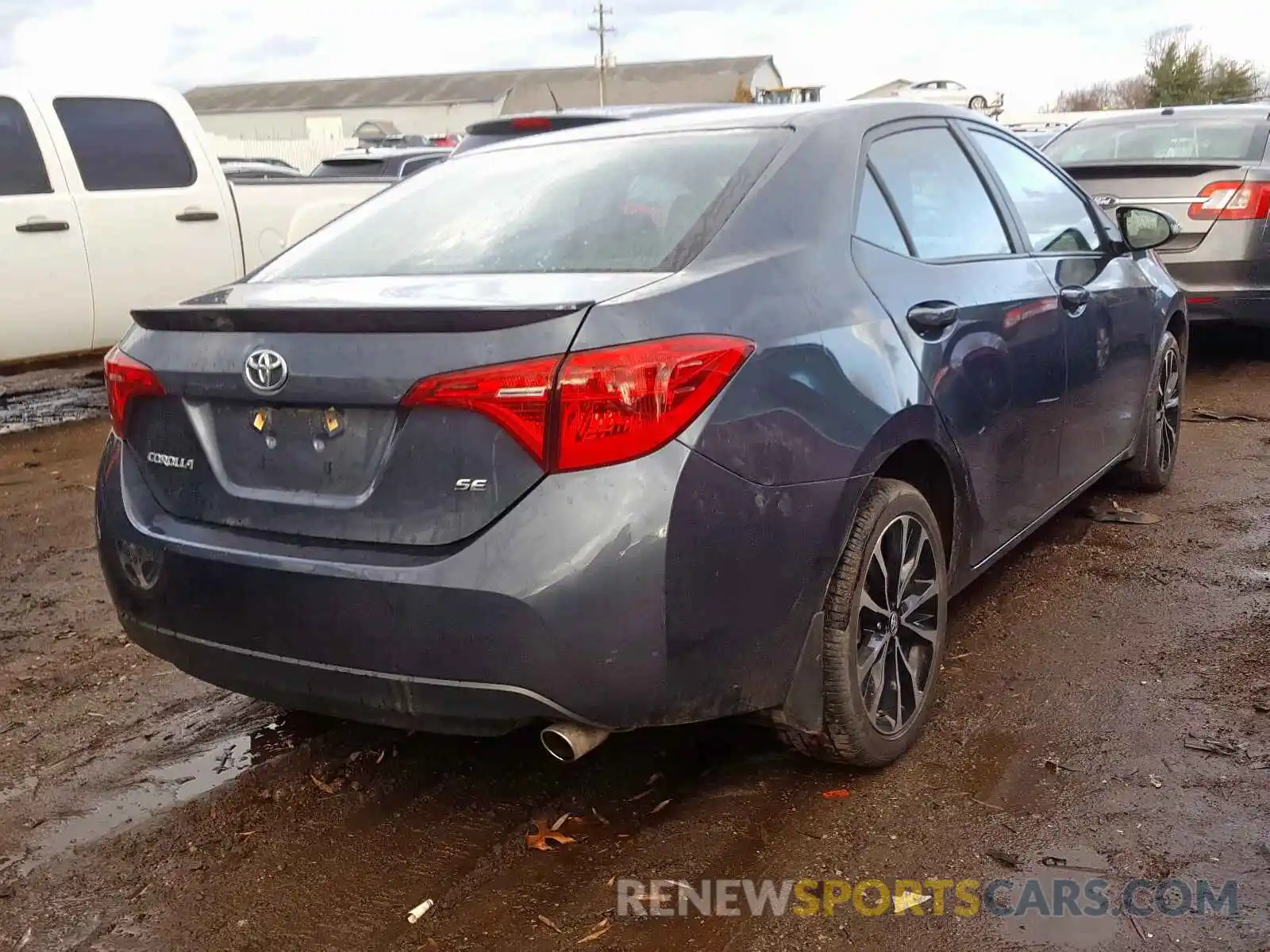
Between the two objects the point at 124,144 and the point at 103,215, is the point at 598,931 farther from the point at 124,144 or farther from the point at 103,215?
the point at 124,144

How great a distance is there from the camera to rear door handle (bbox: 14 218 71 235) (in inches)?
262

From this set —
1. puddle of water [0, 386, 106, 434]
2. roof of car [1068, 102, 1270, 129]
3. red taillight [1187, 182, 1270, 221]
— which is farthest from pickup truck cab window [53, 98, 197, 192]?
roof of car [1068, 102, 1270, 129]

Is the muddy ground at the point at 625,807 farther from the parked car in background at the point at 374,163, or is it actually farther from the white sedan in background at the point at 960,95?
the white sedan in background at the point at 960,95

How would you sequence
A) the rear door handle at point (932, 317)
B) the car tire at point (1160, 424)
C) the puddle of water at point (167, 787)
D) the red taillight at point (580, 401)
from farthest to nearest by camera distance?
the car tire at point (1160, 424) → the rear door handle at point (932, 317) → the puddle of water at point (167, 787) → the red taillight at point (580, 401)

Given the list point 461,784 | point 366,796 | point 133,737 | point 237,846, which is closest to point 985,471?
point 461,784

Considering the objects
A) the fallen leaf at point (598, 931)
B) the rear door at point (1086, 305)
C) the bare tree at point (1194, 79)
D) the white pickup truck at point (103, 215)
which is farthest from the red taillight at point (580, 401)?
the bare tree at point (1194, 79)

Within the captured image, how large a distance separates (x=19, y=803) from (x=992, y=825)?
2.39 m

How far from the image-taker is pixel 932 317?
3105 millimetres

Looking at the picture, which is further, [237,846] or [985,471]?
[985,471]

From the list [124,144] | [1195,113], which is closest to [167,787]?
[124,144]

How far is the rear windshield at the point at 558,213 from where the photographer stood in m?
2.79

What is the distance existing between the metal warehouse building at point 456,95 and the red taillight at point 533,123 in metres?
55.9

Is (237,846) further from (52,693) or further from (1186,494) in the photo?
(1186,494)

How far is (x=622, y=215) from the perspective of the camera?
292cm
